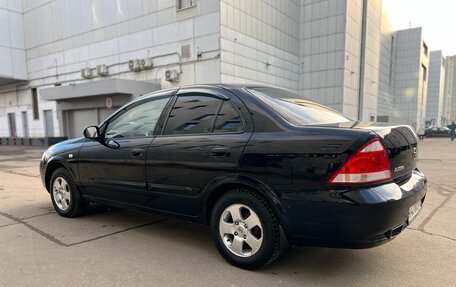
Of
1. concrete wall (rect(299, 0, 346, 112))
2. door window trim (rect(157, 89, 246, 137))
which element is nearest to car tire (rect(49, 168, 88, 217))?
door window trim (rect(157, 89, 246, 137))

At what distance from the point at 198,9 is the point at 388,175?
14.1 m

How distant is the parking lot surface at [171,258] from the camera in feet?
9.58

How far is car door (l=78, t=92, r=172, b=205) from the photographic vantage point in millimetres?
3812

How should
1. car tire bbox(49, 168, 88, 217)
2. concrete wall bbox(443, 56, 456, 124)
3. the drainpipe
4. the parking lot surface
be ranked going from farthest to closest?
concrete wall bbox(443, 56, 456, 124), the drainpipe, car tire bbox(49, 168, 88, 217), the parking lot surface

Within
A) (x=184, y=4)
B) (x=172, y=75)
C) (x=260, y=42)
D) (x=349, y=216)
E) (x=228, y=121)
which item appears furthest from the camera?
(x=260, y=42)

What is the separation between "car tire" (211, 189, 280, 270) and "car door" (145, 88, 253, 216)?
25cm

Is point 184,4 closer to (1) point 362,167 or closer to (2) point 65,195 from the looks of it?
(2) point 65,195

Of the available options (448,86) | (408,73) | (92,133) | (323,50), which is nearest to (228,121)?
(92,133)

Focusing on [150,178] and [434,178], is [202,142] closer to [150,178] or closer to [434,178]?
[150,178]

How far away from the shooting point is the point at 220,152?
3.11 m

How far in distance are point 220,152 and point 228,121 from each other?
32cm

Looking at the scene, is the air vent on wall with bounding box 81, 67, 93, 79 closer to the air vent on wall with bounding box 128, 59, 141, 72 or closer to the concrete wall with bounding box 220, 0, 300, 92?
the air vent on wall with bounding box 128, 59, 141, 72

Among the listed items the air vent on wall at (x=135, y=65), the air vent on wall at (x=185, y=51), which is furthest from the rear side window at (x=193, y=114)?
the air vent on wall at (x=135, y=65)

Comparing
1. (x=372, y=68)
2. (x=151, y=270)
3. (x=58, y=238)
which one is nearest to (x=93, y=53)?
(x=58, y=238)
